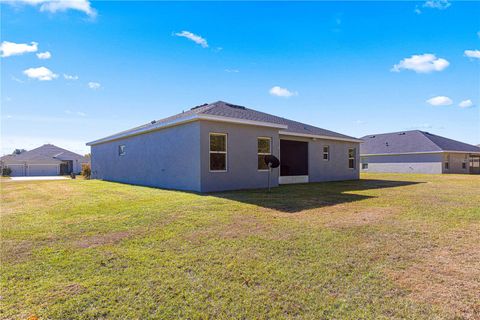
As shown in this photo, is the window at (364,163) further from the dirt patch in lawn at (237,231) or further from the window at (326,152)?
the dirt patch in lawn at (237,231)

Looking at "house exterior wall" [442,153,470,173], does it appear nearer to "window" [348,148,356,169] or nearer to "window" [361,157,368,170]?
"window" [361,157,368,170]

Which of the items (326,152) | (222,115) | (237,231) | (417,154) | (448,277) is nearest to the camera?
(448,277)

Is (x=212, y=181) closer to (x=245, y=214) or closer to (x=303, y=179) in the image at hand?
(x=245, y=214)

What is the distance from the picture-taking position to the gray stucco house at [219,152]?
11.2 metres

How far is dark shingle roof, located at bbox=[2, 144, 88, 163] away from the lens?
39656 mm

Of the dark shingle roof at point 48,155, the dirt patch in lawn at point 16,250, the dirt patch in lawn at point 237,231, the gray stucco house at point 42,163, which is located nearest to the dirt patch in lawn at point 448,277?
the dirt patch in lawn at point 237,231

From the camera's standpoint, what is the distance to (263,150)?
13.0 metres

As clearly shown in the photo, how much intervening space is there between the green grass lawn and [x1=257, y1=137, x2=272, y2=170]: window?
20.8 feet

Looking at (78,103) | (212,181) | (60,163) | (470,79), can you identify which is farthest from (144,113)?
(60,163)

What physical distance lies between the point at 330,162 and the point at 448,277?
15.3 metres

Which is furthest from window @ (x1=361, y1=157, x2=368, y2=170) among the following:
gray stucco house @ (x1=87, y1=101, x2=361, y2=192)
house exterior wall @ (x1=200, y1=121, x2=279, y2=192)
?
house exterior wall @ (x1=200, y1=121, x2=279, y2=192)

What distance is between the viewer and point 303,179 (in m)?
16.5

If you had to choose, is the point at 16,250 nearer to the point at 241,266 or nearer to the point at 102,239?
the point at 102,239

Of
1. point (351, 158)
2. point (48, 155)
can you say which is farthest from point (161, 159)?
point (48, 155)
